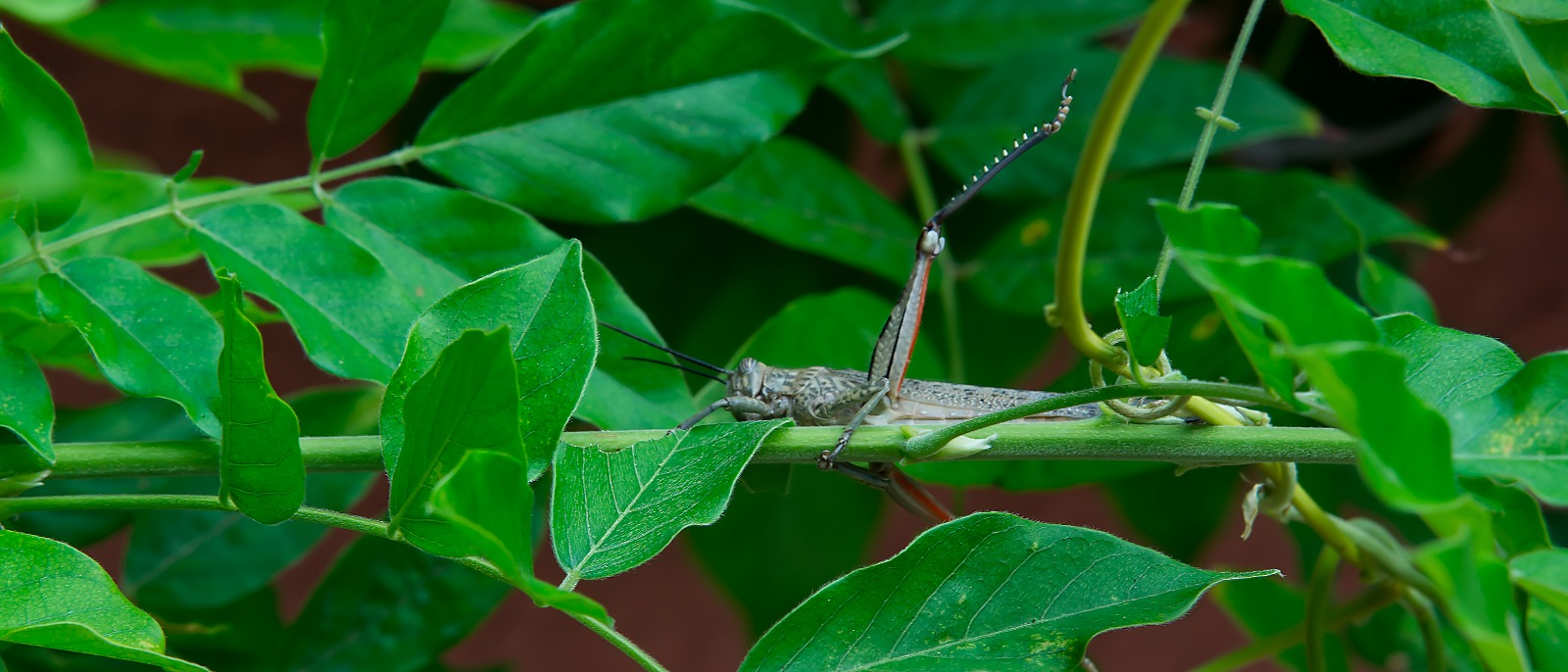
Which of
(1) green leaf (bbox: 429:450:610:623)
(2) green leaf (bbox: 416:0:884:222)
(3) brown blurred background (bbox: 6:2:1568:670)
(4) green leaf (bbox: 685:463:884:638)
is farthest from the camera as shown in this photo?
(3) brown blurred background (bbox: 6:2:1568:670)

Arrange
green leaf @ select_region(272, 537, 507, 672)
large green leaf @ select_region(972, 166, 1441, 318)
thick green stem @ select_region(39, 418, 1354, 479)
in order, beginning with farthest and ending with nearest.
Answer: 1. large green leaf @ select_region(972, 166, 1441, 318)
2. green leaf @ select_region(272, 537, 507, 672)
3. thick green stem @ select_region(39, 418, 1354, 479)

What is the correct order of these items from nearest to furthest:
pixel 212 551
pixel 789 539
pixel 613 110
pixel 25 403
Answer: pixel 25 403 → pixel 613 110 → pixel 212 551 → pixel 789 539

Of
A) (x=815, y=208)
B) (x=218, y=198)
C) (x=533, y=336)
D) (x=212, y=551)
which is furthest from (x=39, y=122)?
(x=815, y=208)

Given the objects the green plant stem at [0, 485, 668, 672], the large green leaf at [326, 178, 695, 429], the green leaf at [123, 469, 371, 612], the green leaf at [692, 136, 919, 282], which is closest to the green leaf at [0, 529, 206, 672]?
the green plant stem at [0, 485, 668, 672]

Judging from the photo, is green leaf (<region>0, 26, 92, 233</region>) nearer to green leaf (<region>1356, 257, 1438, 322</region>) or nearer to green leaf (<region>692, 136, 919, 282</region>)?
green leaf (<region>692, 136, 919, 282</region>)

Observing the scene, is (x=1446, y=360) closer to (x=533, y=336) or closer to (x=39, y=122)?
(x=533, y=336)
